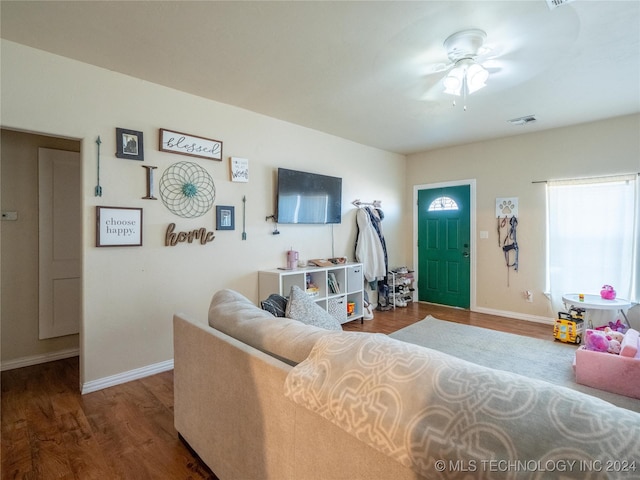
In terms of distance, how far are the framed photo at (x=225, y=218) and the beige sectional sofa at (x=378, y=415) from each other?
183 centimetres

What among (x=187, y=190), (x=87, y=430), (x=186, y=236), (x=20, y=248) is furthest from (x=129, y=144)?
(x=87, y=430)

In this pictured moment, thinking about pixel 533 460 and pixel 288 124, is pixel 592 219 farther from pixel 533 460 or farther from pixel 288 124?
pixel 533 460

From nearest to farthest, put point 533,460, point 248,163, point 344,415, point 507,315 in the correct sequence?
1. point 533,460
2. point 344,415
3. point 248,163
4. point 507,315

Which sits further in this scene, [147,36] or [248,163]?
[248,163]

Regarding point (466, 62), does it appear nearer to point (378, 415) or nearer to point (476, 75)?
point (476, 75)

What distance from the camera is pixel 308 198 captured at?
12.7 ft

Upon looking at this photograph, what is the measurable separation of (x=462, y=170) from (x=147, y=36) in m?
4.34

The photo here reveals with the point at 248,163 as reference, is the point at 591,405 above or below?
below

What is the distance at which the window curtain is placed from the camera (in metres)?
3.47

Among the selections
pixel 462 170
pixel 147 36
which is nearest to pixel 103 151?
pixel 147 36

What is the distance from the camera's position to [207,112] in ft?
9.93

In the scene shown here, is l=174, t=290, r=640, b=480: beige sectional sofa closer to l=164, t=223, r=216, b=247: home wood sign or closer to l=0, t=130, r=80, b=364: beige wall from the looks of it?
l=164, t=223, r=216, b=247: home wood sign

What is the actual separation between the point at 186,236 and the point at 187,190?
0.42m

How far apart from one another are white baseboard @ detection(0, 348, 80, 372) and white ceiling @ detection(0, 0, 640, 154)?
2640 millimetres
